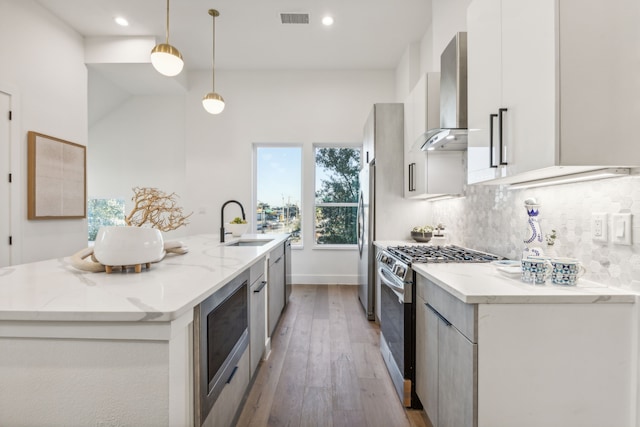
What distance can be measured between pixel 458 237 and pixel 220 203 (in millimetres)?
3571

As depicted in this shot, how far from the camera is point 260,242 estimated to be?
329 cm

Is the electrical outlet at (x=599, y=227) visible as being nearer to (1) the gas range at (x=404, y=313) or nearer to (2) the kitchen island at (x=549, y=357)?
(2) the kitchen island at (x=549, y=357)

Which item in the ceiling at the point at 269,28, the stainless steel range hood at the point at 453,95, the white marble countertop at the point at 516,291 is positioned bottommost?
the white marble countertop at the point at 516,291

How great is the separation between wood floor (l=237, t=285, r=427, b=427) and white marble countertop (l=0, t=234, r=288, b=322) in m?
0.91

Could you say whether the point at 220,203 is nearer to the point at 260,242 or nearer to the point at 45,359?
the point at 260,242

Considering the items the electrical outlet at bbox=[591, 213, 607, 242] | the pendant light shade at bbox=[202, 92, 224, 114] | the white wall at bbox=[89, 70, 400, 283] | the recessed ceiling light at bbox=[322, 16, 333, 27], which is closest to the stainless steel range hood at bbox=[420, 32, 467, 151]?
the electrical outlet at bbox=[591, 213, 607, 242]

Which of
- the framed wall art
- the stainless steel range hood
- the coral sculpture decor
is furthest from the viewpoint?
the framed wall art

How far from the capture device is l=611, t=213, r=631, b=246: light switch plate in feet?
3.72

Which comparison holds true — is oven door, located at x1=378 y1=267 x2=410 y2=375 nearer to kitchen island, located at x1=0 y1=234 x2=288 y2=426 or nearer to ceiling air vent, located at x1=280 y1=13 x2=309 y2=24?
kitchen island, located at x1=0 y1=234 x2=288 y2=426

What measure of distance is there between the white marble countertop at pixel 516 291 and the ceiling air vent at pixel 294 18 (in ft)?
10.9

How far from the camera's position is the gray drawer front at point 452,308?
1.16m

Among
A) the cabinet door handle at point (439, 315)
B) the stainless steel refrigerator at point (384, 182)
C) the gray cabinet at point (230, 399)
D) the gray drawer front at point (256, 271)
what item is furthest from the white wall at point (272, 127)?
the cabinet door handle at point (439, 315)

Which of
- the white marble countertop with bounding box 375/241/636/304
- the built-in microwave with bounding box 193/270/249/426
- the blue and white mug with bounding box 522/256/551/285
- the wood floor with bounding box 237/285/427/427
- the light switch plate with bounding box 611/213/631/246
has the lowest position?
the wood floor with bounding box 237/285/427/427

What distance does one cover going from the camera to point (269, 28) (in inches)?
150
